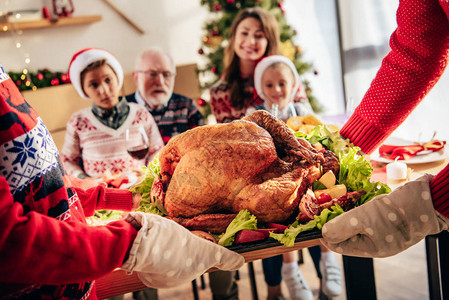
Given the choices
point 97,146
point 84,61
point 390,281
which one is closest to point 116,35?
point 84,61

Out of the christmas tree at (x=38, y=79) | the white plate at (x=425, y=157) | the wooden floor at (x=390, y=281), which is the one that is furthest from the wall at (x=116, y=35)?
the white plate at (x=425, y=157)

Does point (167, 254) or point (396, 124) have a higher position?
point (396, 124)

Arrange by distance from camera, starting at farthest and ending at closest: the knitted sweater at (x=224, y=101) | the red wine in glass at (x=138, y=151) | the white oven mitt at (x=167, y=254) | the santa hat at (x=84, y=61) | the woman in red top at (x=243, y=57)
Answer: the knitted sweater at (x=224, y=101)
the woman in red top at (x=243, y=57)
the santa hat at (x=84, y=61)
the red wine in glass at (x=138, y=151)
the white oven mitt at (x=167, y=254)

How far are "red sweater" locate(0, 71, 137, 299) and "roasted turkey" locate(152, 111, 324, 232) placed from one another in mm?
271

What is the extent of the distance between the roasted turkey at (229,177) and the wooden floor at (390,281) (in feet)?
5.13

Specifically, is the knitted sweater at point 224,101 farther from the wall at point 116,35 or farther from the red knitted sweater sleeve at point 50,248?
the red knitted sweater sleeve at point 50,248

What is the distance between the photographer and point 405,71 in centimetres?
140

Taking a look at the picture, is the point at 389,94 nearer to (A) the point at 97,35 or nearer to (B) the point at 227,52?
(B) the point at 227,52

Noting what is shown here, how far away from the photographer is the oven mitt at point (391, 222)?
3.41 feet

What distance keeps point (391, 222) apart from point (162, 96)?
99.6 inches

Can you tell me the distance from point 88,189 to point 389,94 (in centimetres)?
112

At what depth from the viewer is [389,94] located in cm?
144

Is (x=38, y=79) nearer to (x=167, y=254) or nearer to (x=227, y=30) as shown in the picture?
(x=227, y=30)

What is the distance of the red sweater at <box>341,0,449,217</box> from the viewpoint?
4.39ft
